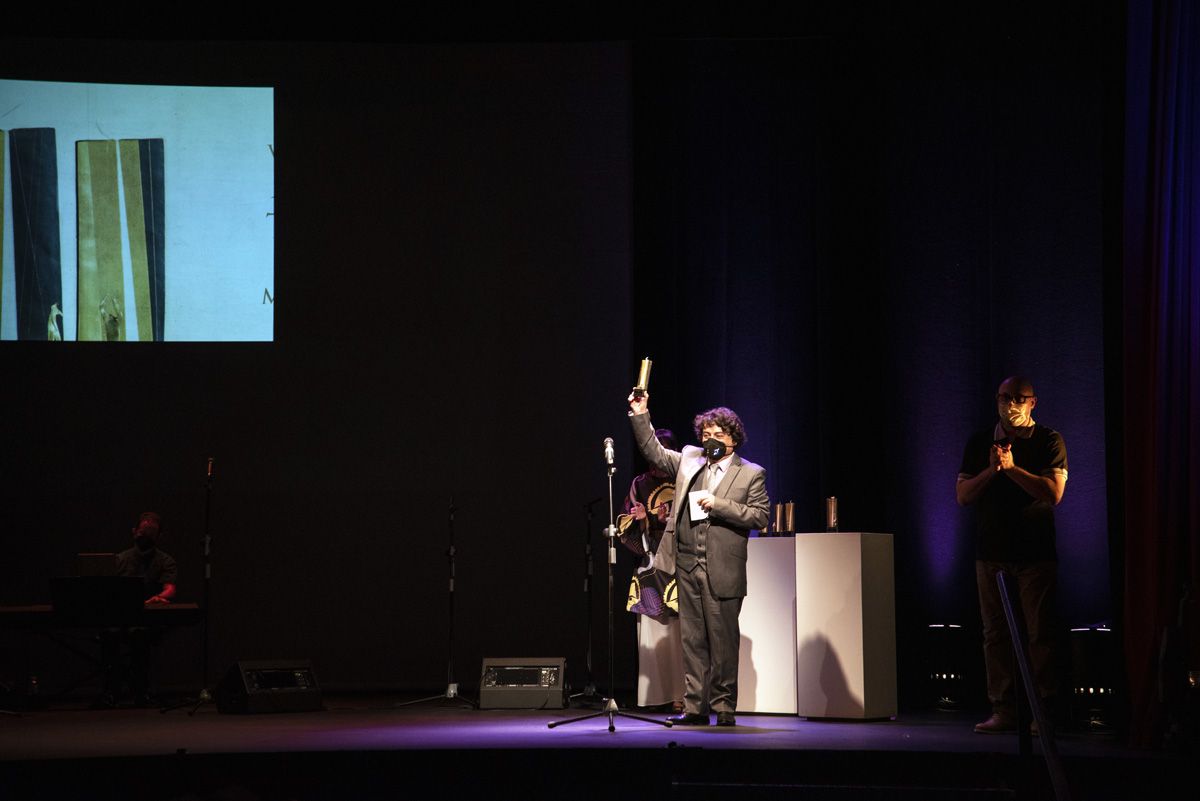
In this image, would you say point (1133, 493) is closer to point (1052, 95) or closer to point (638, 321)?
point (1052, 95)

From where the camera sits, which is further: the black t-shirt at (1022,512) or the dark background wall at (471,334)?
the dark background wall at (471,334)

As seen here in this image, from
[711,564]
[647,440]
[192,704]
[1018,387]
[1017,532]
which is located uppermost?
[1018,387]

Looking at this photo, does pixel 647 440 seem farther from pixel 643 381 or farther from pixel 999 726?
pixel 999 726

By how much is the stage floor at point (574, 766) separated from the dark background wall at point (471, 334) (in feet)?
9.26

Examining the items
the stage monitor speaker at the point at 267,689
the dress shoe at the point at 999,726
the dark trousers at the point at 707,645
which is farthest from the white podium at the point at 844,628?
the stage monitor speaker at the point at 267,689

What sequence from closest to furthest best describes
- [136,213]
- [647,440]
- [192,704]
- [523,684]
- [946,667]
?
[647,440] → [946,667] → [523,684] → [192,704] → [136,213]

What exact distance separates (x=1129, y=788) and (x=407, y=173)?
5.93 meters

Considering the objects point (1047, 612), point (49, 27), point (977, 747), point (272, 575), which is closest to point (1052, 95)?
point (1047, 612)

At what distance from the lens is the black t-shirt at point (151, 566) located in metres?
7.93

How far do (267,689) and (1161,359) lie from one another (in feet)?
15.6

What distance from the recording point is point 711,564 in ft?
19.3

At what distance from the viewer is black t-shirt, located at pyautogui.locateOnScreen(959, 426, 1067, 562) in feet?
18.2

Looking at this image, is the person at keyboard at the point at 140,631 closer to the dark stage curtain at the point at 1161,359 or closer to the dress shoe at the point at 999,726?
the dress shoe at the point at 999,726

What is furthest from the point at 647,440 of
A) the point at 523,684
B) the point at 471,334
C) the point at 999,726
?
the point at 471,334
